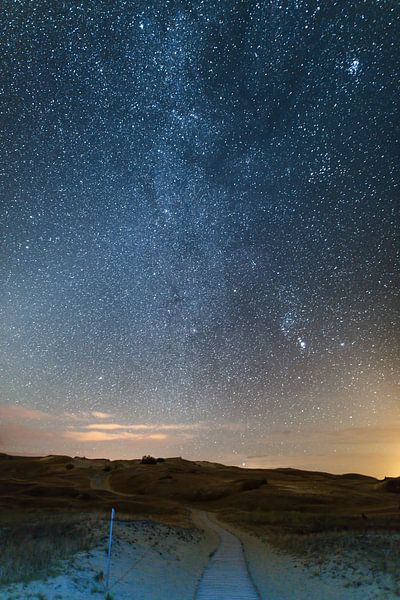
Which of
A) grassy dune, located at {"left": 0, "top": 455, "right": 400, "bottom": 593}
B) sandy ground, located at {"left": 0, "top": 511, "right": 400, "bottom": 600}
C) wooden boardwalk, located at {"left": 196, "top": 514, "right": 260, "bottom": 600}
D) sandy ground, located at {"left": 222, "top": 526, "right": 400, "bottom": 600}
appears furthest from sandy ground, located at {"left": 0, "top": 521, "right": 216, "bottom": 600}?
sandy ground, located at {"left": 222, "top": 526, "right": 400, "bottom": 600}

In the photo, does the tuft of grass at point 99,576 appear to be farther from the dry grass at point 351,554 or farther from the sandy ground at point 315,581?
the dry grass at point 351,554

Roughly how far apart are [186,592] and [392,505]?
1775 inches

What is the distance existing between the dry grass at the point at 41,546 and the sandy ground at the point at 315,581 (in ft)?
23.8

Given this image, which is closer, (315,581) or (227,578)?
(227,578)

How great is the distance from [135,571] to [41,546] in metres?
4.46

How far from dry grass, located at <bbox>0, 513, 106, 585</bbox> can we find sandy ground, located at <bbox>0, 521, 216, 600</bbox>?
65cm

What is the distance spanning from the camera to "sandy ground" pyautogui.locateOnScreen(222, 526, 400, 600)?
53.9 ft

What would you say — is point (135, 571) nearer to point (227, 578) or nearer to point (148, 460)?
point (227, 578)

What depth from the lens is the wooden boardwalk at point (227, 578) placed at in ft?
51.4

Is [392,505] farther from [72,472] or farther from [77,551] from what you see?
[72,472]

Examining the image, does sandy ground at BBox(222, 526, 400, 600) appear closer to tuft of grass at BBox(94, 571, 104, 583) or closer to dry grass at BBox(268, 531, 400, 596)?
dry grass at BBox(268, 531, 400, 596)

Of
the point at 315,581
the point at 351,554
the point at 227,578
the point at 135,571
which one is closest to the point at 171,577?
the point at 135,571

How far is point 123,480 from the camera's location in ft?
271

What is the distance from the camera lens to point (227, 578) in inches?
712
